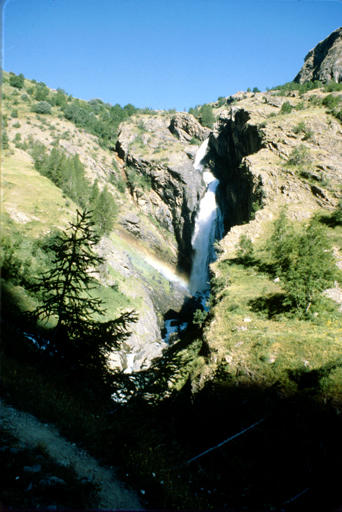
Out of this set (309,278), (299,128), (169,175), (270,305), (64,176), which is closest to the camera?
(309,278)

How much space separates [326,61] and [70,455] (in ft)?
255

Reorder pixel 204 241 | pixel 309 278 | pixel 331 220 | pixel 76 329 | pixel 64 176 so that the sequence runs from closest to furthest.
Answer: pixel 76 329 < pixel 309 278 < pixel 331 220 < pixel 64 176 < pixel 204 241

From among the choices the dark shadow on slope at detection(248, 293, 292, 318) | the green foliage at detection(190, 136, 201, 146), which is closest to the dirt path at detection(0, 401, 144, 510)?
the dark shadow on slope at detection(248, 293, 292, 318)

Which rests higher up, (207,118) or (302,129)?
(207,118)

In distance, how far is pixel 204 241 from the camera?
48.9 m

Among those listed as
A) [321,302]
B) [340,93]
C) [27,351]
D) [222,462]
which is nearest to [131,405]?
[222,462]

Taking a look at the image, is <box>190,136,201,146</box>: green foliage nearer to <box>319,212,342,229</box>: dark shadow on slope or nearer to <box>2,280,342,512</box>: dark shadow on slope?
<box>319,212,342,229</box>: dark shadow on slope

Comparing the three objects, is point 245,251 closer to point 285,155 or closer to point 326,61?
point 285,155

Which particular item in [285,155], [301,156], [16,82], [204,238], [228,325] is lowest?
[228,325]

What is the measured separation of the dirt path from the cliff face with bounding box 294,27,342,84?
71.6 m

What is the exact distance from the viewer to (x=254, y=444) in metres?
4.97

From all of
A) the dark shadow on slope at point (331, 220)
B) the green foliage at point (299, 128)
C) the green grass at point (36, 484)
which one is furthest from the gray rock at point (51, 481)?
the green foliage at point (299, 128)

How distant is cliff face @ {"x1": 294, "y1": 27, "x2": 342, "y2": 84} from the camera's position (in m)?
51.3

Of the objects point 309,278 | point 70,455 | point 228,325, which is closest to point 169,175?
point 228,325
